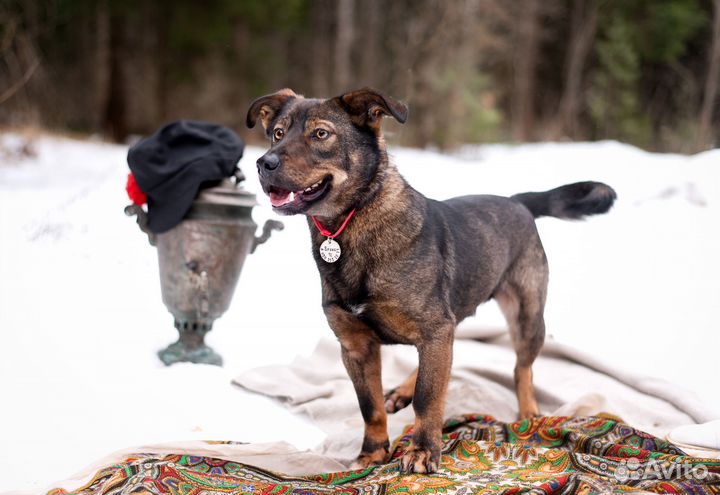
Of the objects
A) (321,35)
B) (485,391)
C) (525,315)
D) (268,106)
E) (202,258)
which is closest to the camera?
(268,106)

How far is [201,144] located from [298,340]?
1961 mm

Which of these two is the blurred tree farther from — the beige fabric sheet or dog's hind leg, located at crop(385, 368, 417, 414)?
dog's hind leg, located at crop(385, 368, 417, 414)

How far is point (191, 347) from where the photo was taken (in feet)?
16.2

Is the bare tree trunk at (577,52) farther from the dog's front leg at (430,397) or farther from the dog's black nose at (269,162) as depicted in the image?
the dog's black nose at (269,162)

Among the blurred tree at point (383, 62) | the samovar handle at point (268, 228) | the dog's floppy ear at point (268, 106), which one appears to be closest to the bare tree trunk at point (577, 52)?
the blurred tree at point (383, 62)

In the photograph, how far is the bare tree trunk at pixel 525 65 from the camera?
2369cm

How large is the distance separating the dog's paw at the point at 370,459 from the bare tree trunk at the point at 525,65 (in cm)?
2101

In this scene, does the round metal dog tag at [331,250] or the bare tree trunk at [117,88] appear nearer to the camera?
the round metal dog tag at [331,250]

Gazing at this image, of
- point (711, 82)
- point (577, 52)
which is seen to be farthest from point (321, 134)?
point (577, 52)

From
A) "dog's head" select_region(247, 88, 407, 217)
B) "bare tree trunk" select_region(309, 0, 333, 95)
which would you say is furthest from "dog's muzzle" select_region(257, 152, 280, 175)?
"bare tree trunk" select_region(309, 0, 333, 95)

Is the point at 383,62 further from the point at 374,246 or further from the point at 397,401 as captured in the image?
the point at 374,246

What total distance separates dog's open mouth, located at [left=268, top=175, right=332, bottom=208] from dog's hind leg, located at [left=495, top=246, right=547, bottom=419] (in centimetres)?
160

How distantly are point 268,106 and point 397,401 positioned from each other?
6.80 feet

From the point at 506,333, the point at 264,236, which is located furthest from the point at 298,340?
the point at 506,333
